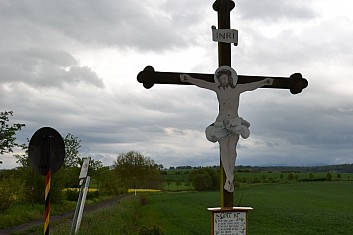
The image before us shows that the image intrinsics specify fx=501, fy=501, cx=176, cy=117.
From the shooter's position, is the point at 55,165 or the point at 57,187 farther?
the point at 57,187

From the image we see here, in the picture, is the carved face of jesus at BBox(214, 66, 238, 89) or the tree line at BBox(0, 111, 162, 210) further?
the tree line at BBox(0, 111, 162, 210)

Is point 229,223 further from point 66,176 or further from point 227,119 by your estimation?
point 66,176

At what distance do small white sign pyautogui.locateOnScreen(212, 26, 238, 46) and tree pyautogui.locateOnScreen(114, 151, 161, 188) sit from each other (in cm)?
7942

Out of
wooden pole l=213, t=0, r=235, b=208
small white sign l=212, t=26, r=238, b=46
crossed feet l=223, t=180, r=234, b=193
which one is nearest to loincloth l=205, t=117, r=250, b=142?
wooden pole l=213, t=0, r=235, b=208

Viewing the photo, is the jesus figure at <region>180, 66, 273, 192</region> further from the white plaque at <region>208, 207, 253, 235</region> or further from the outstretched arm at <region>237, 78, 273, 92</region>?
A: the white plaque at <region>208, 207, 253, 235</region>

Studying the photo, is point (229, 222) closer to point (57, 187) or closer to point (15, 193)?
point (15, 193)

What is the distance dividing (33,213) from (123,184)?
56.2 metres

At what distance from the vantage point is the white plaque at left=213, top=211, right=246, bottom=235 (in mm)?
7070

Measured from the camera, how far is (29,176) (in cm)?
3641

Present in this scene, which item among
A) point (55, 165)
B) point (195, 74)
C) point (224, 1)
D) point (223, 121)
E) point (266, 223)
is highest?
point (224, 1)

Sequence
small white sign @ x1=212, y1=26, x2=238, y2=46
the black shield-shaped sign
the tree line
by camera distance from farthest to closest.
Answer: the tree line < the black shield-shaped sign < small white sign @ x1=212, y1=26, x2=238, y2=46

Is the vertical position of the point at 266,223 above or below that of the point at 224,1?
below

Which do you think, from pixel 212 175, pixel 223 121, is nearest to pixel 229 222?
pixel 223 121

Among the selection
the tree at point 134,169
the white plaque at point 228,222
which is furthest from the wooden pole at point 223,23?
the tree at point 134,169
